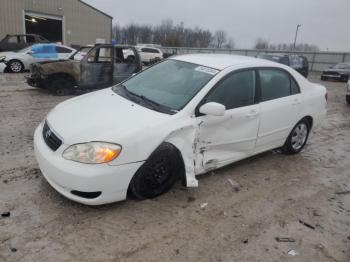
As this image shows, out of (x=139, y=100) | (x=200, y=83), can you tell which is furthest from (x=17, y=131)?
(x=200, y=83)

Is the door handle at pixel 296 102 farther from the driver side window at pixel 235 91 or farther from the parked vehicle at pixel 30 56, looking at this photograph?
the parked vehicle at pixel 30 56

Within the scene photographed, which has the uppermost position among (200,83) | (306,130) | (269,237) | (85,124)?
(200,83)

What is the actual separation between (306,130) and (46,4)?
27594 millimetres

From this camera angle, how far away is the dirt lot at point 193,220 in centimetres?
276

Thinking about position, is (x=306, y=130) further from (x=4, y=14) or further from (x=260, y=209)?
(x=4, y=14)

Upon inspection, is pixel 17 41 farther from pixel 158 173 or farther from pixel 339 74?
pixel 339 74

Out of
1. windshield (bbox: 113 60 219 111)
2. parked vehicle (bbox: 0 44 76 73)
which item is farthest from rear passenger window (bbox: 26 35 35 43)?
windshield (bbox: 113 60 219 111)

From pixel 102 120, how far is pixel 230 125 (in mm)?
1592

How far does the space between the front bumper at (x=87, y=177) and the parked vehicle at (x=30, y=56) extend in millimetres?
12185

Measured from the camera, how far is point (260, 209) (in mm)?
3580

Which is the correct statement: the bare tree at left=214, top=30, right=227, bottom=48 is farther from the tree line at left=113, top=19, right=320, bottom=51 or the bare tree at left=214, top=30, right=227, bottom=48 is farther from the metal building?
the metal building

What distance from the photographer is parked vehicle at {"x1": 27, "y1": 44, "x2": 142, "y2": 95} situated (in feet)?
29.2

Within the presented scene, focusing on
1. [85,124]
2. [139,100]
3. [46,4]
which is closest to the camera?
[85,124]

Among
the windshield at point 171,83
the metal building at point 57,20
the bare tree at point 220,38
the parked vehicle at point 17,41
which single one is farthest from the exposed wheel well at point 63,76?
the bare tree at point 220,38
